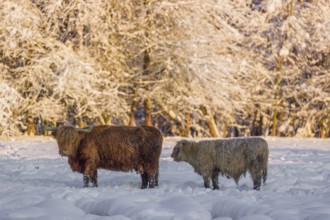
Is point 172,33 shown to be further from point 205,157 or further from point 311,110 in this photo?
point 205,157

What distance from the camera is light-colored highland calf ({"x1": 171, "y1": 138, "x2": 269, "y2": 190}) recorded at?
1054 cm

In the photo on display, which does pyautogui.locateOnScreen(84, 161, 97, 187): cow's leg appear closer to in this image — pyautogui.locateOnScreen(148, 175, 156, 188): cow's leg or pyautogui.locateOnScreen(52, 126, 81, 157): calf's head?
pyautogui.locateOnScreen(52, 126, 81, 157): calf's head

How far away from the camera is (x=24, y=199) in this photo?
27.7ft

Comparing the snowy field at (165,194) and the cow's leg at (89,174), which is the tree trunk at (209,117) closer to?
the snowy field at (165,194)

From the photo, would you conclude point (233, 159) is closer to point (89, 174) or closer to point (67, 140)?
point (89, 174)

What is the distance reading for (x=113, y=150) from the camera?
36.7 feet

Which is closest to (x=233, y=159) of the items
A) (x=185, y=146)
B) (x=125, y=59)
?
(x=185, y=146)

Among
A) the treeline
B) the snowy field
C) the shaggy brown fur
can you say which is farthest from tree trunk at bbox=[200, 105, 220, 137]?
the shaggy brown fur

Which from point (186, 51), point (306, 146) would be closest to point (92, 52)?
point (186, 51)

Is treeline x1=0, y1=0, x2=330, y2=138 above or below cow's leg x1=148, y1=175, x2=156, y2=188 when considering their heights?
above

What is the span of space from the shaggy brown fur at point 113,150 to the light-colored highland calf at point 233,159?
2.69 ft

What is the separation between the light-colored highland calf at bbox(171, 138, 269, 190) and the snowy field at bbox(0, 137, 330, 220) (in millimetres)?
294

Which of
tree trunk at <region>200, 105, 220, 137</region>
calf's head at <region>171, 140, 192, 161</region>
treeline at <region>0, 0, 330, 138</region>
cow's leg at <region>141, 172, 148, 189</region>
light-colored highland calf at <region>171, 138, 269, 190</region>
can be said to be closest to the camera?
light-colored highland calf at <region>171, 138, 269, 190</region>

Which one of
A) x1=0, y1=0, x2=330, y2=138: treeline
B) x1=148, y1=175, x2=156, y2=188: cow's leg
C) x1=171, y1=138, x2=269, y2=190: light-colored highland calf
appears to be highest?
x1=0, y1=0, x2=330, y2=138: treeline
